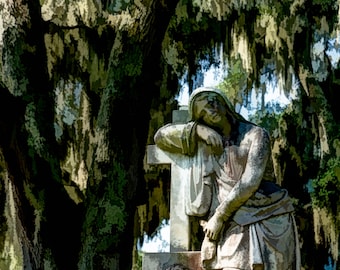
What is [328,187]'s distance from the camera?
10156 millimetres

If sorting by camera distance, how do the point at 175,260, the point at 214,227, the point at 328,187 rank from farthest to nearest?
1. the point at 328,187
2. the point at 175,260
3. the point at 214,227

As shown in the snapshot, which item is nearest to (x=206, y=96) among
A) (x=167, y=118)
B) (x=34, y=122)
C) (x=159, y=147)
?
(x=159, y=147)

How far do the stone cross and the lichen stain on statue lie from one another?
0.16 ft

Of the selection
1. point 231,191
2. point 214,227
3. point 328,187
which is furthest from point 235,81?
point 214,227

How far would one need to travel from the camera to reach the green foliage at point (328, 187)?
32.6 ft

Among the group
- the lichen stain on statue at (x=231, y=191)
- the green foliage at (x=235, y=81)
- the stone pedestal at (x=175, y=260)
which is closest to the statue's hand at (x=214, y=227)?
the lichen stain on statue at (x=231, y=191)

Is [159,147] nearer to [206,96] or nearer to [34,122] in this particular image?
[206,96]

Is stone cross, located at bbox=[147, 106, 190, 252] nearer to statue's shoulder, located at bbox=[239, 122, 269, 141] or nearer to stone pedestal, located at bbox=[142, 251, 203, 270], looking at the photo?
stone pedestal, located at bbox=[142, 251, 203, 270]

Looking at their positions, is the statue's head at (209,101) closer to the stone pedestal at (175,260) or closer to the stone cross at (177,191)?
the stone cross at (177,191)

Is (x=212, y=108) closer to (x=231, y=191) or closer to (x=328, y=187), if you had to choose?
(x=231, y=191)

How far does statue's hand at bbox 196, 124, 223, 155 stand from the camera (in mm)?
5672

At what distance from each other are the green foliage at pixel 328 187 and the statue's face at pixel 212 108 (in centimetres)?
442

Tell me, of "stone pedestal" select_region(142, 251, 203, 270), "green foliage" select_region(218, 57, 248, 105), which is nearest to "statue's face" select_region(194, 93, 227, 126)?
"stone pedestal" select_region(142, 251, 203, 270)

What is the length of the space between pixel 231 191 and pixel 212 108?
595mm
